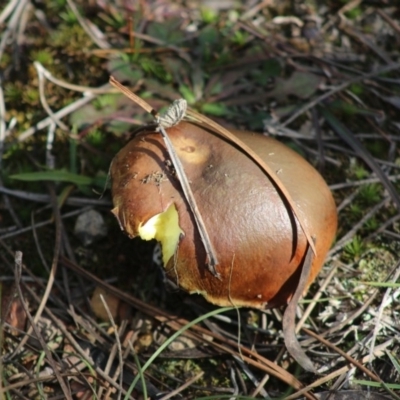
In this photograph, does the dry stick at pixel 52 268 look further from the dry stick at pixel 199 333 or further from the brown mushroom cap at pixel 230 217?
the brown mushroom cap at pixel 230 217

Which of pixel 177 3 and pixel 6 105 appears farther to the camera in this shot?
pixel 177 3

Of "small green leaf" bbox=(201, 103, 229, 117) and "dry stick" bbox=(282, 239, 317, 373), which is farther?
"small green leaf" bbox=(201, 103, 229, 117)

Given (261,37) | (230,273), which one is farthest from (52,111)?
(230,273)

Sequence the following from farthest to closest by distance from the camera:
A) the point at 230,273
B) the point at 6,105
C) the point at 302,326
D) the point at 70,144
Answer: the point at 6,105 < the point at 70,144 < the point at 302,326 < the point at 230,273

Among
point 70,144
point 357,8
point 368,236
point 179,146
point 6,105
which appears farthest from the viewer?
point 357,8

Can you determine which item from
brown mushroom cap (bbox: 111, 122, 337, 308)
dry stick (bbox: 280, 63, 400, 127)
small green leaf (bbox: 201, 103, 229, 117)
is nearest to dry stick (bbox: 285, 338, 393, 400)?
brown mushroom cap (bbox: 111, 122, 337, 308)

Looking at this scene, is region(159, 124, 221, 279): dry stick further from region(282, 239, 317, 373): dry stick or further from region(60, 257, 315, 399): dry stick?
region(60, 257, 315, 399): dry stick

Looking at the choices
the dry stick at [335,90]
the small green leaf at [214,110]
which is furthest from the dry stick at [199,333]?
the dry stick at [335,90]

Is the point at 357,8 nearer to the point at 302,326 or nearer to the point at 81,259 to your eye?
the point at 302,326
